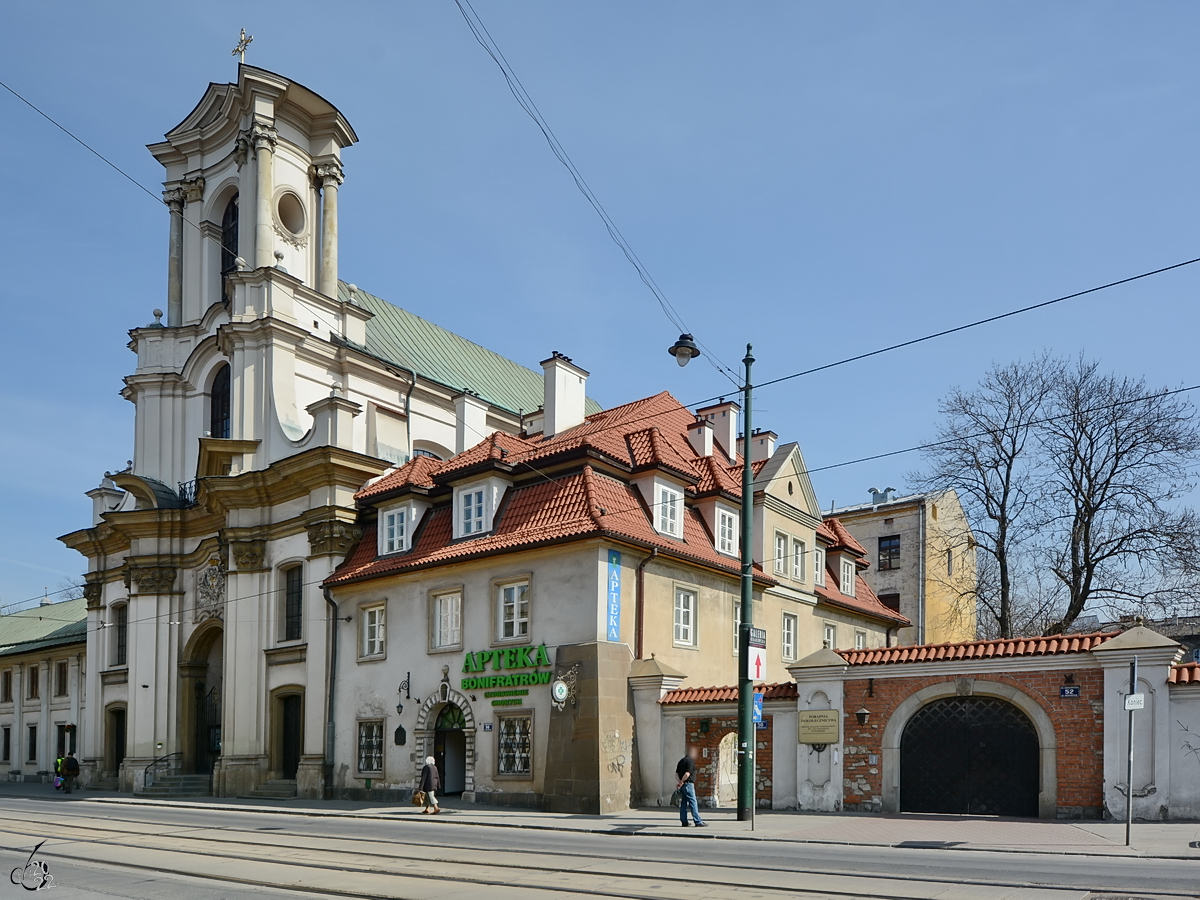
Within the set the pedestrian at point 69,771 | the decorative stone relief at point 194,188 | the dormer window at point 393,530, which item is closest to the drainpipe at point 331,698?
the dormer window at point 393,530

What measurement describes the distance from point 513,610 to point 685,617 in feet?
14.8

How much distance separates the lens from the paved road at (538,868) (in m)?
11.8

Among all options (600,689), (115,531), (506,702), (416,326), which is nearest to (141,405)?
(115,531)

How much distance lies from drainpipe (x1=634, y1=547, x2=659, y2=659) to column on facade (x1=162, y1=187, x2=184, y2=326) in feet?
81.6

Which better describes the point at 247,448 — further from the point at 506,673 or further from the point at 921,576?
the point at 921,576

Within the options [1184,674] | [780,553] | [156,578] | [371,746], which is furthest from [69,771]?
[1184,674]

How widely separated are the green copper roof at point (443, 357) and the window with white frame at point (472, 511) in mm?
13273

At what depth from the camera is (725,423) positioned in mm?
35906

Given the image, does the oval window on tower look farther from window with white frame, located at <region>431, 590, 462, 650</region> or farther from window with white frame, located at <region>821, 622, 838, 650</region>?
window with white frame, located at <region>821, 622, 838, 650</region>

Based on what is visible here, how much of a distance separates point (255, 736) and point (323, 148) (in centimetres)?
2150

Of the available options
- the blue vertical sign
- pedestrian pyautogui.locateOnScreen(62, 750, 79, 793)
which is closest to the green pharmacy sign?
the blue vertical sign

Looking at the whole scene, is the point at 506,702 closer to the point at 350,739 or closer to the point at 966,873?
the point at 350,739

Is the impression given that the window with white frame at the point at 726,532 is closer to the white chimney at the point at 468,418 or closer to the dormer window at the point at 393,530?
the dormer window at the point at 393,530

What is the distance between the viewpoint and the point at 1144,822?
1872 centimetres
